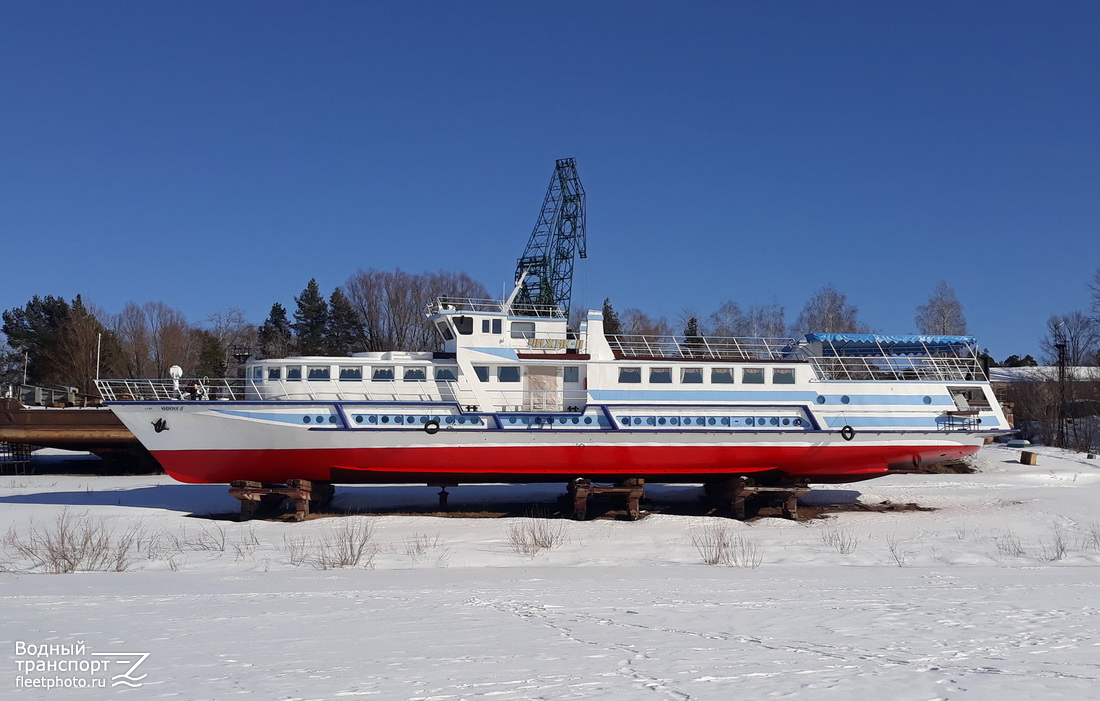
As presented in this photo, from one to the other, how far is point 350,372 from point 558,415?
571 centimetres

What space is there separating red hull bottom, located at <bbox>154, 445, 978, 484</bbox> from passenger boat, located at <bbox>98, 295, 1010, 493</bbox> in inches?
1.6

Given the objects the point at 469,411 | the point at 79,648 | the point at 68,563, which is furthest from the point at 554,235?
the point at 79,648

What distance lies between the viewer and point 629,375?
69.5 ft

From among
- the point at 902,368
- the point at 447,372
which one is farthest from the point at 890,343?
the point at 447,372

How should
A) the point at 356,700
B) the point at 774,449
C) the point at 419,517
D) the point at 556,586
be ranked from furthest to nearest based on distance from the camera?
1. the point at 774,449
2. the point at 419,517
3. the point at 556,586
4. the point at 356,700

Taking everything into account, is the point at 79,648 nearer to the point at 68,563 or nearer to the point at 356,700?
the point at 356,700

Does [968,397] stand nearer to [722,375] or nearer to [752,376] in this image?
[752,376]

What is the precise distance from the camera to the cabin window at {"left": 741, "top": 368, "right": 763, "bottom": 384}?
21.4m

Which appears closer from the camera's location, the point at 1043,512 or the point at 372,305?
the point at 1043,512

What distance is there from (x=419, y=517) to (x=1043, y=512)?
51.6 ft

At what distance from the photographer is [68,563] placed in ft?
40.3

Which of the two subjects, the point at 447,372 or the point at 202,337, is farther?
the point at 202,337

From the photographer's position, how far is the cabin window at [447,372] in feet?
68.8

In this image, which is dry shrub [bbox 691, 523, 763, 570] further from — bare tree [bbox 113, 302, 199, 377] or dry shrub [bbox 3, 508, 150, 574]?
bare tree [bbox 113, 302, 199, 377]
